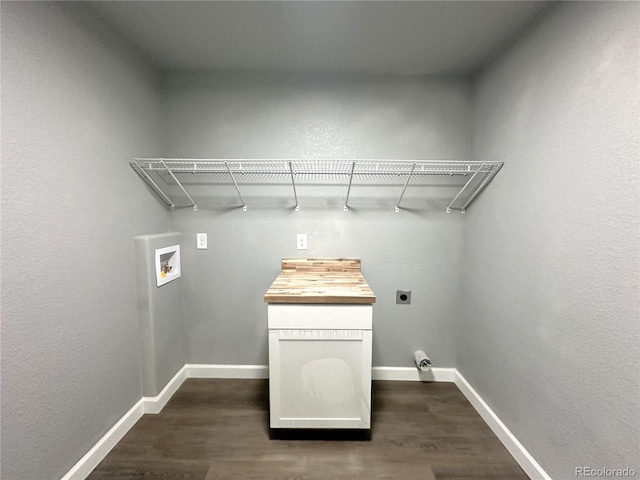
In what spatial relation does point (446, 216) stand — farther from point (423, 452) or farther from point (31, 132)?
point (31, 132)

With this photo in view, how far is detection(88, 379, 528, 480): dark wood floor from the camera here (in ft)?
3.75

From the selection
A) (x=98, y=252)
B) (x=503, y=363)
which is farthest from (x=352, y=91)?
(x=503, y=363)

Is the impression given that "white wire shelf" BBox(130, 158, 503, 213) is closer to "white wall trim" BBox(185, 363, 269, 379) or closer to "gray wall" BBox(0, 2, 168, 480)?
"gray wall" BBox(0, 2, 168, 480)

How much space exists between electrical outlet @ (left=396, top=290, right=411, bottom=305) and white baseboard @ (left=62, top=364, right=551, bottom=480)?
1.68 feet

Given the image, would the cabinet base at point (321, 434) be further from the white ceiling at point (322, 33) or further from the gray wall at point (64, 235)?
the white ceiling at point (322, 33)

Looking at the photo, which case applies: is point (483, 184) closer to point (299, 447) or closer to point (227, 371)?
point (299, 447)

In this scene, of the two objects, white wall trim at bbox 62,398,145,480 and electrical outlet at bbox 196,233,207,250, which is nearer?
white wall trim at bbox 62,398,145,480

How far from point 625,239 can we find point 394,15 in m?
1.31

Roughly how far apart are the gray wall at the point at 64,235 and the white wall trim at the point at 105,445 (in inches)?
1.3

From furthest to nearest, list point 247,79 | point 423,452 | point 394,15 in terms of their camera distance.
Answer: point 247,79 < point 423,452 < point 394,15

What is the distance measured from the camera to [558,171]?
3.34ft

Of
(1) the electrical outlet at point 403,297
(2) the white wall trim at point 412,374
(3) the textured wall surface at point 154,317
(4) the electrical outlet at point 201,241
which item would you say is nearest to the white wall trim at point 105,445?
(3) the textured wall surface at point 154,317

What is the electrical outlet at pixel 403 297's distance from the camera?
69.5 inches

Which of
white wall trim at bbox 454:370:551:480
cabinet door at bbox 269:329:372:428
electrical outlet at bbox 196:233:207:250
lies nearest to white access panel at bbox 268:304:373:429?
cabinet door at bbox 269:329:372:428
